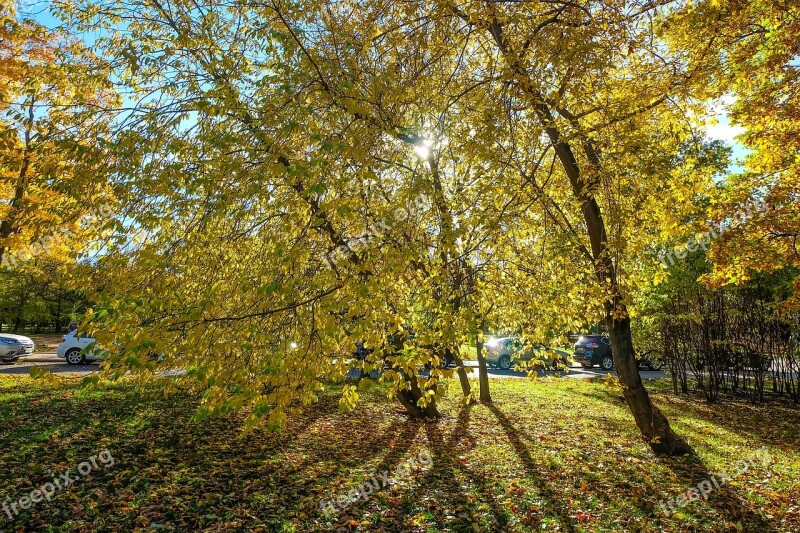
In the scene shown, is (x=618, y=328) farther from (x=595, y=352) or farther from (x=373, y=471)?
(x=595, y=352)

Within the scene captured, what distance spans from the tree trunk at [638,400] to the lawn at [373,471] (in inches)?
11.9

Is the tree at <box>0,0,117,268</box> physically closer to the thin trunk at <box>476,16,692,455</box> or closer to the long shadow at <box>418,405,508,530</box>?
the long shadow at <box>418,405,508,530</box>

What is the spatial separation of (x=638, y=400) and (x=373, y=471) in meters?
4.34

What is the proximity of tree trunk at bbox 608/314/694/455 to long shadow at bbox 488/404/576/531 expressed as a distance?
189 centimetres

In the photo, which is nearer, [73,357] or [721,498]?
[721,498]

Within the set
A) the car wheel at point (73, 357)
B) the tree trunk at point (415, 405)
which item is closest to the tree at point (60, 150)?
the tree trunk at point (415, 405)

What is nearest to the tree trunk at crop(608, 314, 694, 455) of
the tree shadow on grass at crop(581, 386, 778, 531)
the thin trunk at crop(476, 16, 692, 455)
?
the thin trunk at crop(476, 16, 692, 455)

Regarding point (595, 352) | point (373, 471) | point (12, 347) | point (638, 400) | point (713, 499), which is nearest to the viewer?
point (713, 499)

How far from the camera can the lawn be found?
458 cm

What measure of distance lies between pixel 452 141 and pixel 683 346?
11.1 meters

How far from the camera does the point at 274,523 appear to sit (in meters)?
4.45

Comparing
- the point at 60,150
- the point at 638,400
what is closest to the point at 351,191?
the point at 60,150

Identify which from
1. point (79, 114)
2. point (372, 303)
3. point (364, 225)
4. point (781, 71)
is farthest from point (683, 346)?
point (79, 114)

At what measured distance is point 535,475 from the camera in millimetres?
6059
